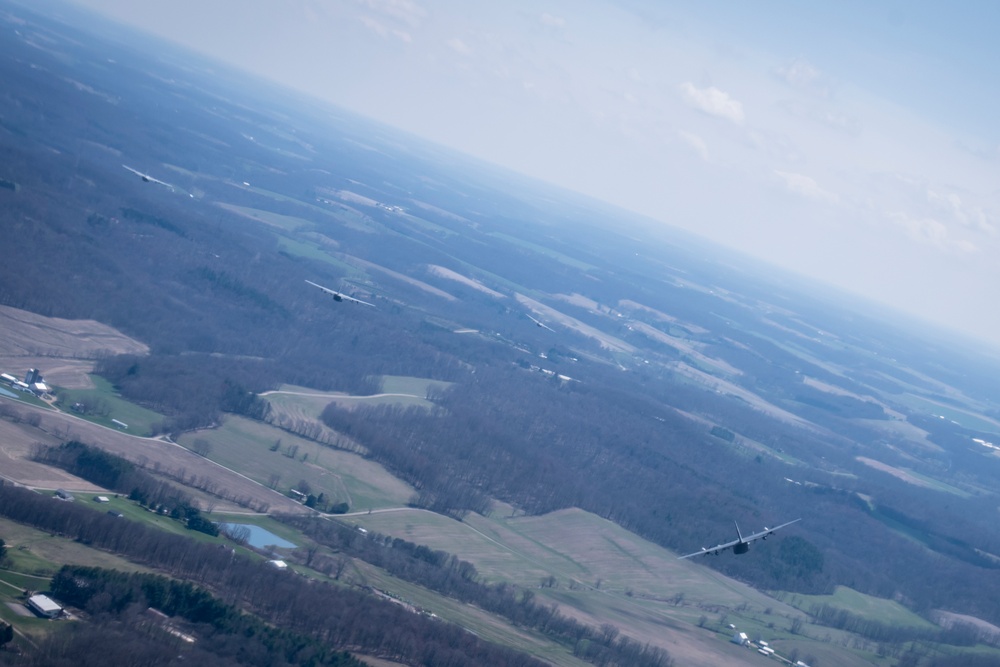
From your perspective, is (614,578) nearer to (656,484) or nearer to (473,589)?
(473,589)

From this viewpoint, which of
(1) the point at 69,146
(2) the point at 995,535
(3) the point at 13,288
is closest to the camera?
(3) the point at 13,288

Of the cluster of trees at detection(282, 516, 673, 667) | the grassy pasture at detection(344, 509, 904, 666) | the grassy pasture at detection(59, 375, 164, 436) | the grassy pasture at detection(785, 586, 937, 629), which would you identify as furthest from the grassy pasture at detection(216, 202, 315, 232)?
the grassy pasture at detection(785, 586, 937, 629)

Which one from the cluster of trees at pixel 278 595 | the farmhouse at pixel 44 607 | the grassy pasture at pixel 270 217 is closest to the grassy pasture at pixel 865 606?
the cluster of trees at pixel 278 595

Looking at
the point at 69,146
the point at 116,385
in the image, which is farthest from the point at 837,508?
the point at 69,146

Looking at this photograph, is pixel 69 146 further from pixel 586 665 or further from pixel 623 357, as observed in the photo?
pixel 586 665

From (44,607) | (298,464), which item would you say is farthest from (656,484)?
(44,607)

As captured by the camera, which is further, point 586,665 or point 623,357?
point 623,357
